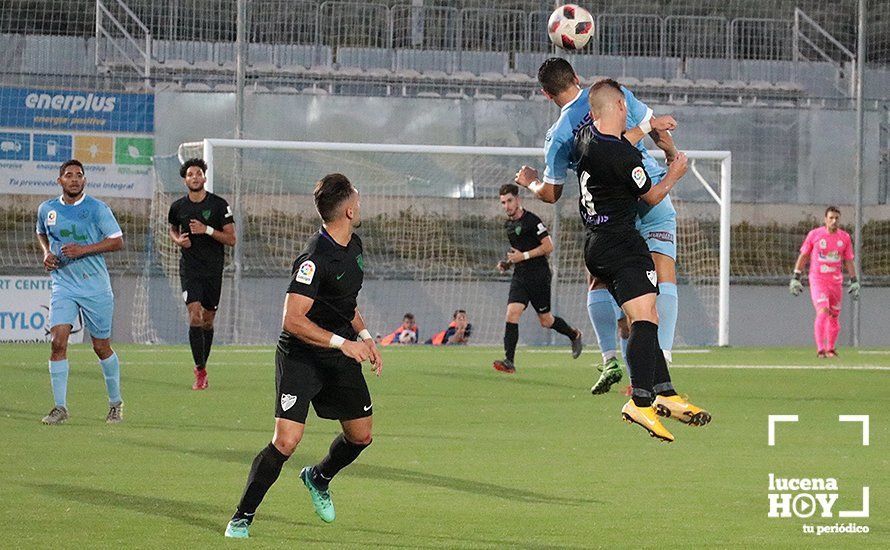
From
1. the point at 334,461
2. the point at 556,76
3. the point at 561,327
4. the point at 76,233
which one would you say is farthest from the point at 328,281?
the point at 561,327

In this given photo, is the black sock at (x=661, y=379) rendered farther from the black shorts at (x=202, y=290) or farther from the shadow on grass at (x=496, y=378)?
the black shorts at (x=202, y=290)

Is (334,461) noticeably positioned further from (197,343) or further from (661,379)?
(197,343)

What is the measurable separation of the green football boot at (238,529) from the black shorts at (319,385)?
0.56m

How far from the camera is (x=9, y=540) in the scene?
22.9 ft

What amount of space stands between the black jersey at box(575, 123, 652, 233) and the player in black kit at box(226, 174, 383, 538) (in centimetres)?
152

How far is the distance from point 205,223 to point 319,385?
8.12 meters

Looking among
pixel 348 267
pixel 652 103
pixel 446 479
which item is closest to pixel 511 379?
pixel 446 479

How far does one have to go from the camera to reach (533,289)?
56.5 ft

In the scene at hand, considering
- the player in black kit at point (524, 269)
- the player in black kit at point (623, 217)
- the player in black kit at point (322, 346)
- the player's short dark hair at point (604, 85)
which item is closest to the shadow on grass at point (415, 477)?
the player in black kit at point (623, 217)

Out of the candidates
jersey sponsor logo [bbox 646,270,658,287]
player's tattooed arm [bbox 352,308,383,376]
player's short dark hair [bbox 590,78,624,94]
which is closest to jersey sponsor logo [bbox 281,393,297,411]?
player's tattooed arm [bbox 352,308,383,376]

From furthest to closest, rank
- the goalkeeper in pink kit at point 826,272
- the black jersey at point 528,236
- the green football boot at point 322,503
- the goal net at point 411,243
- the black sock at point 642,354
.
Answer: the goal net at point 411,243 → the goalkeeper in pink kit at point 826,272 → the black jersey at point 528,236 → the black sock at point 642,354 → the green football boot at point 322,503

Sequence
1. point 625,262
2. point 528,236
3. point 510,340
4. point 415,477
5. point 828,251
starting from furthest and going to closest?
point 828,251, point 528,236, point 510,340, point 415,477, point 625,262

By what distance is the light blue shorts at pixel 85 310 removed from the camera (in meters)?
11.8

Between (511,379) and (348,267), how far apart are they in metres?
9.21
